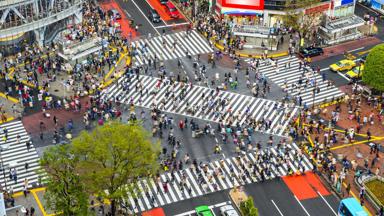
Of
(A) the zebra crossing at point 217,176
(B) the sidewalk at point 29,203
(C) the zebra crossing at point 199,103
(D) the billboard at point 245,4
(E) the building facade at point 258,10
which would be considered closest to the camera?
(B) the sidewalk at point 29,203

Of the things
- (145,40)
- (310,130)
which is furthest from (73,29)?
(310,130)

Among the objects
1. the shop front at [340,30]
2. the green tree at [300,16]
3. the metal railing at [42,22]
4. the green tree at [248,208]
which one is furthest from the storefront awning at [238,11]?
the green tree at [248,208]

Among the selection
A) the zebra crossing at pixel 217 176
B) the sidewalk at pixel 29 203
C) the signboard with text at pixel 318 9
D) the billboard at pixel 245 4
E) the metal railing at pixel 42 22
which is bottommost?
the zebra crossing at pixel 217 176

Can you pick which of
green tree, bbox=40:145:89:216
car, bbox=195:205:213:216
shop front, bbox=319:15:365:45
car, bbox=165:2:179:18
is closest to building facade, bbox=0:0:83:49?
car, bbox=165:2:179:18

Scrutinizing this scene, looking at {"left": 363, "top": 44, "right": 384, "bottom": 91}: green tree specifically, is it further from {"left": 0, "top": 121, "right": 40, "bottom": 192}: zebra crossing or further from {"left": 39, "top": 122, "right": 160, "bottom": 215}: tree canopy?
{"left": 0, "top": 121, "right": 40, "bottom": 192}: zebra crossing

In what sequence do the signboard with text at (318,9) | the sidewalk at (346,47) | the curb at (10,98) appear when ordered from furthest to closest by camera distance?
the signboard with text at (318,9) → the sidewalk at (346,47) → the curb at (10,98)

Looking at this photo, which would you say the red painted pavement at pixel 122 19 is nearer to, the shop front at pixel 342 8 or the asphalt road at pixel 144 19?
the asphalt road at pixel 144 19
